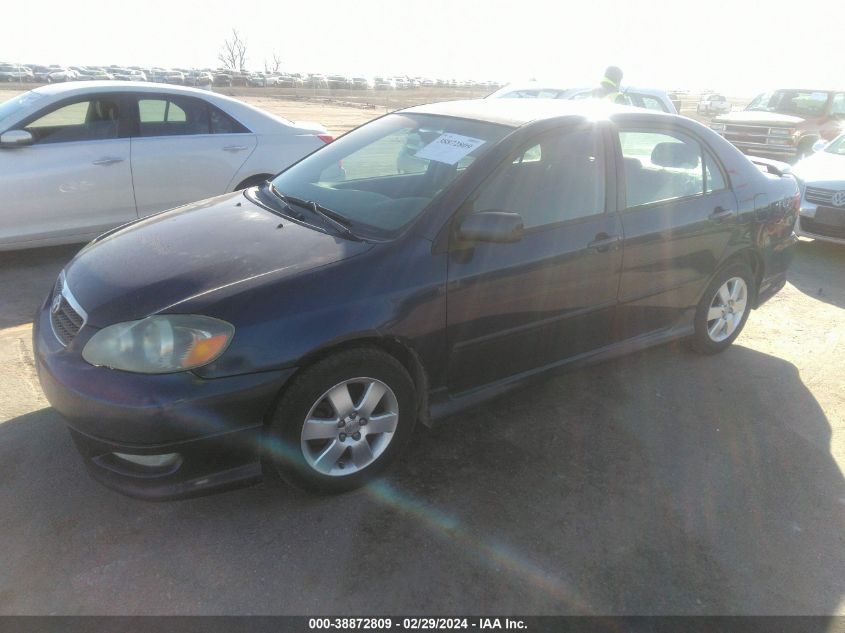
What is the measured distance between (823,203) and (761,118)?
644cm

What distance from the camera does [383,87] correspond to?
208 feet

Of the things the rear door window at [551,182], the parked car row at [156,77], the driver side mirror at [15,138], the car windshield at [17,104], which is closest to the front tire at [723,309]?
the rear door window at [551,182]

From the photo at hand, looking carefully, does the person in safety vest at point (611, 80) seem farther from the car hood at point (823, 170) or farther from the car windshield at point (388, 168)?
the car windshield at point (388, 168)

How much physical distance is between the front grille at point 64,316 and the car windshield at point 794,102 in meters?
14.0

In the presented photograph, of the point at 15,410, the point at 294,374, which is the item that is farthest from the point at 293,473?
the point at 15,410

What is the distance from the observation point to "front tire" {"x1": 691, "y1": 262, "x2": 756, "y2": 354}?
413cm

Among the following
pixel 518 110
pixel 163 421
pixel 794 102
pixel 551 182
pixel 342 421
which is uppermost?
pixel 518 110

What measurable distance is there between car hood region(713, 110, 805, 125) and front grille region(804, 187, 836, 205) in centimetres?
592

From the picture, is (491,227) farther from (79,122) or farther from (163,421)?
(79,122)

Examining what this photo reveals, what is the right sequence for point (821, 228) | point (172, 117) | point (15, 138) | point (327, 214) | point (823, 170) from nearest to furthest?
point (327, 214) → point (15, 138) → point (172, 117) → point (821, 228) → point (823, 170)

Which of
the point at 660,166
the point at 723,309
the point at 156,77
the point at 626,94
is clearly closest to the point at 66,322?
the point at 660,166

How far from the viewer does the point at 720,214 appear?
389 centimetres

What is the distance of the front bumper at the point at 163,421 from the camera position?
2.27 m

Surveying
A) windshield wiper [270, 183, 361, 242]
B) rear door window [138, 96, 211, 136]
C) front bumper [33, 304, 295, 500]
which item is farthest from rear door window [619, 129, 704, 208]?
rear door window [138, 96, 211, 136]
